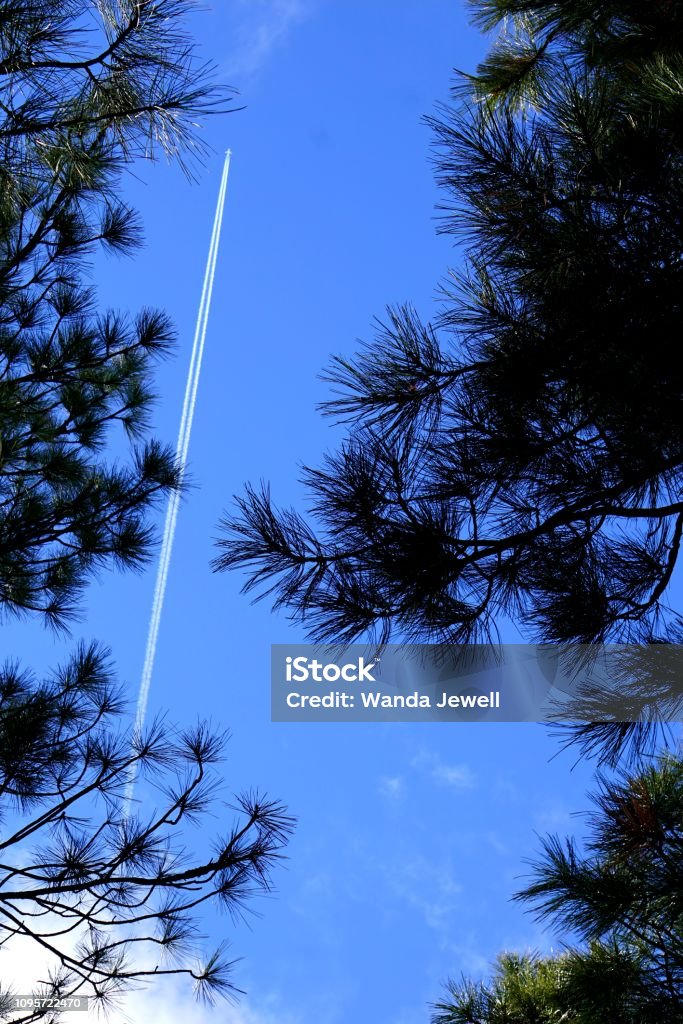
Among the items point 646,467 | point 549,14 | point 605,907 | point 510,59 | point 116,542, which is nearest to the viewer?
point 646,467

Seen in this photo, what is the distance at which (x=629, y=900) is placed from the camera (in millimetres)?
2615

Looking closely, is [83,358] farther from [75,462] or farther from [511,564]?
[511,564]

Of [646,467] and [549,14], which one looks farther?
[549,14]

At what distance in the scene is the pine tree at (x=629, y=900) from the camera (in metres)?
2.58

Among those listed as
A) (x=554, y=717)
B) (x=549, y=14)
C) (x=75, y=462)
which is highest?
(x=549, y=14)

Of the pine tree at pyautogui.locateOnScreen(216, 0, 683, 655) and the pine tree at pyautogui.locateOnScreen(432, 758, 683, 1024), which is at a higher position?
the pine tree at pyautogui.locateOnScreen(216, 0, 683, 655)

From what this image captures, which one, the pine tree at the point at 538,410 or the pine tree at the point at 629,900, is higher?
the pine tree at the point at 538,410

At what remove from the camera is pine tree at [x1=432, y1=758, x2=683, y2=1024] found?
2.58 meters

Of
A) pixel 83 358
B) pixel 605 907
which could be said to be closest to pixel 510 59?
pixel 83 358

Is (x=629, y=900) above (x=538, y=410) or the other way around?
the other way around

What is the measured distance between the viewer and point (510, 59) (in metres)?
4.80

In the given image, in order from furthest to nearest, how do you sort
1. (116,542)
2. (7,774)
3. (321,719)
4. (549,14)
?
(549,14)
(116,542)
(7,774)
(321,719)

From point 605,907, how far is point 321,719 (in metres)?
0.94

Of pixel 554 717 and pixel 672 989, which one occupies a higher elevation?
pixel 554 717
